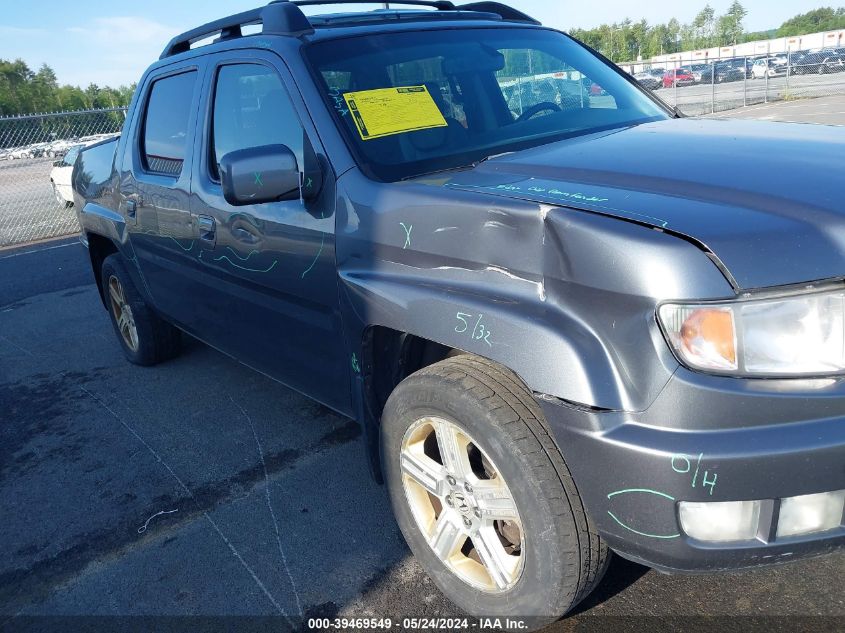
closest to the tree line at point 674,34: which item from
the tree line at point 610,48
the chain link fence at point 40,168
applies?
the tree line at point 610,48

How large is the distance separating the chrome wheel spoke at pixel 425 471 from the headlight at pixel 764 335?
894 millimetres

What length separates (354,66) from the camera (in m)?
2.80

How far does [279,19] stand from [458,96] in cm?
78

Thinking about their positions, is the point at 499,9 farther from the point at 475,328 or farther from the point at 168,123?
the point at 475,328

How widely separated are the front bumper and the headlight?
40mm

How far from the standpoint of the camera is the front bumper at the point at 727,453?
5.30ft

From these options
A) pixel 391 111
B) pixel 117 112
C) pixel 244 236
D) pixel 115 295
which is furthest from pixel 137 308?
pixel 117 112

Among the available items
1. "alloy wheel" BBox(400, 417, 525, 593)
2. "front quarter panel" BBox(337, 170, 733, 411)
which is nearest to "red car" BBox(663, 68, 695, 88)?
"front quarter panel" BBox(337, 170, 733, 411)

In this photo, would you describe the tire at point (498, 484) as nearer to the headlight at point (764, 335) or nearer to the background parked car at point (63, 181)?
the headlight at point (764, 335)

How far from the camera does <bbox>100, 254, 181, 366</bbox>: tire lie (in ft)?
15.0

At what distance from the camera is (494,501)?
6.78 feet

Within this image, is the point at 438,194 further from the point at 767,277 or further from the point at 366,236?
the point at 767,277

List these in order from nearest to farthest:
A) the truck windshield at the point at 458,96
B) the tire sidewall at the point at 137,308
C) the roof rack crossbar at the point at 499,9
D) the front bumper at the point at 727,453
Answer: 1. the front bumper at the point at 727,453
2. the truck windshield at the point at 458,96
3. the roof rack crossbar at the point at 499,9
4. the tire sidewall at the point at 137,308

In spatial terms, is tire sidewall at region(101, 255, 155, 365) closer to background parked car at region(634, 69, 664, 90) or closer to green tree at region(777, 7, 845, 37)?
background parked car at region(634, 69, 664, 90)
